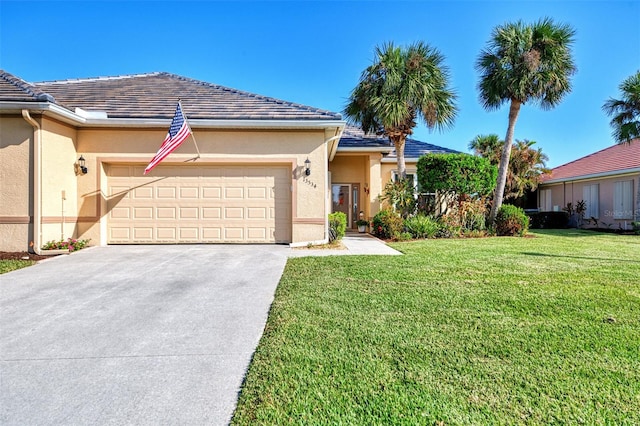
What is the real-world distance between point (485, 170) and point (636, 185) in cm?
922

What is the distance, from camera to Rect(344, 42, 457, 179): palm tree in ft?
40.9

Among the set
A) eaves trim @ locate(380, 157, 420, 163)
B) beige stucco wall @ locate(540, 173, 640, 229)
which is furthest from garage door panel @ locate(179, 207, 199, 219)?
beige stucco wall @ locate(540, 173, 640, 229)

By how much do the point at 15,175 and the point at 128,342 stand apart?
7.61m

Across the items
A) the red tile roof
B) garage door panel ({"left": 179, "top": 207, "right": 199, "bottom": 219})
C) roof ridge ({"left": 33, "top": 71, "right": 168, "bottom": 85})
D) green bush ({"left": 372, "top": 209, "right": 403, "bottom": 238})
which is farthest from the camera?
the red tile roof

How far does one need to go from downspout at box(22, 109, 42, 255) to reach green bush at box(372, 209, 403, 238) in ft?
33.7

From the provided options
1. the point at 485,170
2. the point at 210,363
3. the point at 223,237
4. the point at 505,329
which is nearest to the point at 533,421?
the point at 505,329

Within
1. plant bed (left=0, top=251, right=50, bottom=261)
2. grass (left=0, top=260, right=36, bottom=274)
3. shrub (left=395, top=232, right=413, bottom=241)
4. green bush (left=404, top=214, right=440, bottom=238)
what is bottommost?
grass (left=0, top=260, right=36, bottom=274)

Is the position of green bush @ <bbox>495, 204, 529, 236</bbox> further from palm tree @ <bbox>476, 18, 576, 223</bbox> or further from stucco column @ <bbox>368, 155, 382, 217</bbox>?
stucco column @ <bbox>368, 155, 382, 217</bbox>

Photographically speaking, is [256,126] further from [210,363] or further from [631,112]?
[631,112]

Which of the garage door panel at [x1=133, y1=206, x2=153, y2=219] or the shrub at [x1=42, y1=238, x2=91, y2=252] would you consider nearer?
the shrub at [x1=42, y1=238, x2=91, y2=252]

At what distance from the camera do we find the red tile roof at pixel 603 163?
656 inches

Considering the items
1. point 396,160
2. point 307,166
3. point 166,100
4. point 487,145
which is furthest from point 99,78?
point 487,145

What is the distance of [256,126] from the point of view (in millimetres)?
9391

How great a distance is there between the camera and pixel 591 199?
715 inches
